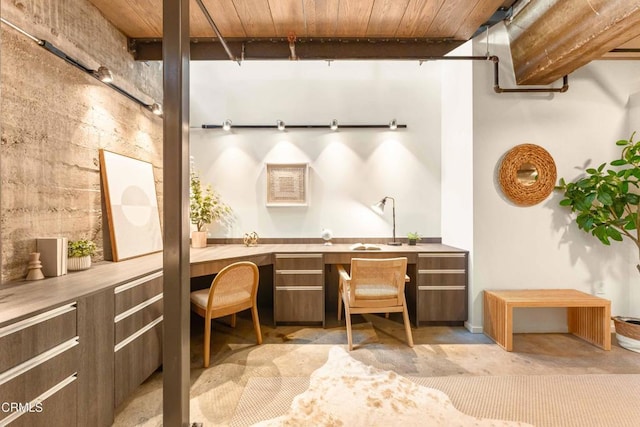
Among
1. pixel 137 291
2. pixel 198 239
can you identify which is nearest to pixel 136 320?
pixel 137 291

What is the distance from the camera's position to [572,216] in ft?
9.81

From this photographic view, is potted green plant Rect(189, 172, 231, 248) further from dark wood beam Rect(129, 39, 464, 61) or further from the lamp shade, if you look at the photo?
the lamp shade

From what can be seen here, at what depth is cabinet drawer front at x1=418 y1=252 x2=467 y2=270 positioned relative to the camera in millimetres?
3078

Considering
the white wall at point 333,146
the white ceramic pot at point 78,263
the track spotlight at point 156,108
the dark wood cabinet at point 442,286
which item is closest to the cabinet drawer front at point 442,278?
the dark wood cabinet at point 442,286

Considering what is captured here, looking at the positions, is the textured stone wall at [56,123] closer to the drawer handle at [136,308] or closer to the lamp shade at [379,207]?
the drawer handle at [136,308]

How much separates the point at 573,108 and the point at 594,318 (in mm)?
2101

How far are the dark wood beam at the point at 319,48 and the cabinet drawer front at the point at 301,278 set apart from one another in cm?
223

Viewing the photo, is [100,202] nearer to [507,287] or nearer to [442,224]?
[442,224]

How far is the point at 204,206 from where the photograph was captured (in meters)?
3.53

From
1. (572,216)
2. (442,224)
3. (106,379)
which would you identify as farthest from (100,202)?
(572,216)

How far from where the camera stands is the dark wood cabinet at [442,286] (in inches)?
121

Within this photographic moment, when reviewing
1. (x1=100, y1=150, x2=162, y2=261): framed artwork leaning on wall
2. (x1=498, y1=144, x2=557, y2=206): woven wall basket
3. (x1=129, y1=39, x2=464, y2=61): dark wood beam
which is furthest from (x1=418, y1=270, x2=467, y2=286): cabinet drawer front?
(x1=100, y1=150, x2=162, y2=261): framed artwork leaning on wall

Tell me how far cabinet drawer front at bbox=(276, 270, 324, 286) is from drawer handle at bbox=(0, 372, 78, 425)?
186 centimetres

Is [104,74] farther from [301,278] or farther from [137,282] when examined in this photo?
[301,278]
